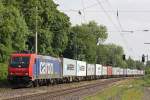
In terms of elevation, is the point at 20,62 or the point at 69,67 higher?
the point at 20,62

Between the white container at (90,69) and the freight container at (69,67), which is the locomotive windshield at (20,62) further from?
the white container at (90,69)

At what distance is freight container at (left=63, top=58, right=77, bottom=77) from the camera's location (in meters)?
62.3

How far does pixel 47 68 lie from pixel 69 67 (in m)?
14.5

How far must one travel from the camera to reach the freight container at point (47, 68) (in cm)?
4769

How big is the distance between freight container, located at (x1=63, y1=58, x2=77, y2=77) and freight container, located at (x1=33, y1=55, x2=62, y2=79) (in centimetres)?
306

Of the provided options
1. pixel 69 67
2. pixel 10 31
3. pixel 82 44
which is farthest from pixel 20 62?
pixel 82 44

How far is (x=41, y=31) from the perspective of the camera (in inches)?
3696

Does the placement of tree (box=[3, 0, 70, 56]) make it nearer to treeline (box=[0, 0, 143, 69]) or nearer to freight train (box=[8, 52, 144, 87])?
treeline (box=[0, 0, 143, 69])

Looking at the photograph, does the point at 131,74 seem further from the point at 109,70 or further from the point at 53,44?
the point at 53,44

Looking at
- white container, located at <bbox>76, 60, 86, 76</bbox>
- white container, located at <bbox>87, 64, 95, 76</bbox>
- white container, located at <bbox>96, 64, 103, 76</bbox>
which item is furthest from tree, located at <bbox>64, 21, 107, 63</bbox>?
white container, located at <bbox>76, 60, 86, 76</bbox>

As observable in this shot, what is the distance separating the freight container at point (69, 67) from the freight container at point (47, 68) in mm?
3064

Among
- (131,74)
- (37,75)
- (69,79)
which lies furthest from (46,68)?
(131,74)

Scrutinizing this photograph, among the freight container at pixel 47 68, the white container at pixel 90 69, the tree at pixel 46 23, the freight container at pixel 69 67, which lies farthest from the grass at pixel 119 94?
the white container at pixel 90 69

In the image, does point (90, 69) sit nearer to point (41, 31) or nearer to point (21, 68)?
point (41, 31)
